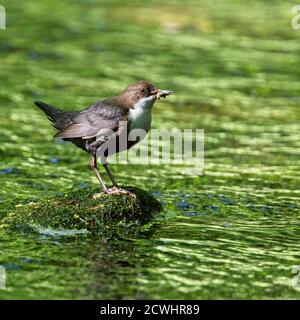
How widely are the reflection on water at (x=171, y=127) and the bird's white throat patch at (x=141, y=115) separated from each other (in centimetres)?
118

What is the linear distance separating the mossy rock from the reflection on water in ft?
0.51

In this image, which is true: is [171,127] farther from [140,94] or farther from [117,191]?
[117,191]

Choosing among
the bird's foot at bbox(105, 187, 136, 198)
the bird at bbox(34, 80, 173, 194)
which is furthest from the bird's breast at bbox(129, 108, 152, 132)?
the bird's foot at bbox(105, 187, 136, 198)

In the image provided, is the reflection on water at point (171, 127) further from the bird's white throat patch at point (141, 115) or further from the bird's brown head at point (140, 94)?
the bird's brown head at point (140, 94)

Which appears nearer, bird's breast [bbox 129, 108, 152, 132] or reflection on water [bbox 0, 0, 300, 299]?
reflection on water [bbox 0, 0, 300, 299]

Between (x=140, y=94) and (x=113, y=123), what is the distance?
1.49ft

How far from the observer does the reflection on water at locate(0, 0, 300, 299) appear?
7.86 metres

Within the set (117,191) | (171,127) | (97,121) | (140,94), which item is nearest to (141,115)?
(140,94)

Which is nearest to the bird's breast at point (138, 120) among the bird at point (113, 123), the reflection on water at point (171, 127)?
the bird at point (113, 123)

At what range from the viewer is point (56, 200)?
8.94 m

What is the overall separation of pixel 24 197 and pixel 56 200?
Result: 4.44 feet

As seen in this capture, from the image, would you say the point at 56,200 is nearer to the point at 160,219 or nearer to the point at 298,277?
the point at 160,219

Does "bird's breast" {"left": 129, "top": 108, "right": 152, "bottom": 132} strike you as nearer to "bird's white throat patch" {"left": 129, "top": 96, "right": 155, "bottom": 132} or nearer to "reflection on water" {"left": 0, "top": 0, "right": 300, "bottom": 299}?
"bird's white throat patch" {"left": 129, "top": 96, "right": 155, "bottom": 132}

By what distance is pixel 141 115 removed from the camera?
8812 millimetres
